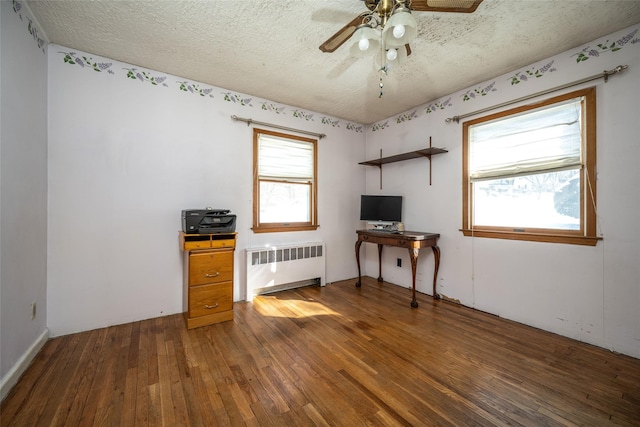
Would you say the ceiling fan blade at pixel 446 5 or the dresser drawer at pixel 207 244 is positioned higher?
the ceiling fan blade at pixel 446 5

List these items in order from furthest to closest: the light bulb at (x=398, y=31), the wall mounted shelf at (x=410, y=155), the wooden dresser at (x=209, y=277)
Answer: the wall mounted shelf at (x=410, y=155)
the wooden dresser at (x=209, y=277)
the light bulb at (x=398, y=31)

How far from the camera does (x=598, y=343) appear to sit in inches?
85.4

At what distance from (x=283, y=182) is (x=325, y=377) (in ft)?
8.14

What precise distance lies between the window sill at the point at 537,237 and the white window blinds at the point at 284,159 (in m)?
2.27

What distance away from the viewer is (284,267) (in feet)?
11.5

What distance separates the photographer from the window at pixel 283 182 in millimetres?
3404

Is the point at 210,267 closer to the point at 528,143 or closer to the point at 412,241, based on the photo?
the point at 412,241

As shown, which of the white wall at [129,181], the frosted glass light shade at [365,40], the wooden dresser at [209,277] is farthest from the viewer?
the wooden dresser at [209,277]

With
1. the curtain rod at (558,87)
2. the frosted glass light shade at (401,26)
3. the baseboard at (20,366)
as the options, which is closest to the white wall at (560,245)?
the curtain rod at (558,87)

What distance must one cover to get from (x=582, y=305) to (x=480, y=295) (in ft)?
2.74

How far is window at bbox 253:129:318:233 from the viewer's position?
3.40m

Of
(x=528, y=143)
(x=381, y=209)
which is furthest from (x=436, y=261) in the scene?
(x=528, y=143)

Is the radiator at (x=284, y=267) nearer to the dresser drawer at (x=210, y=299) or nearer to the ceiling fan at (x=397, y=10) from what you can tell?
the dresser drawer at (x=210, y=299)

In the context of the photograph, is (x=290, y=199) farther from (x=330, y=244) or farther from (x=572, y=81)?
(x=572, y=81)
